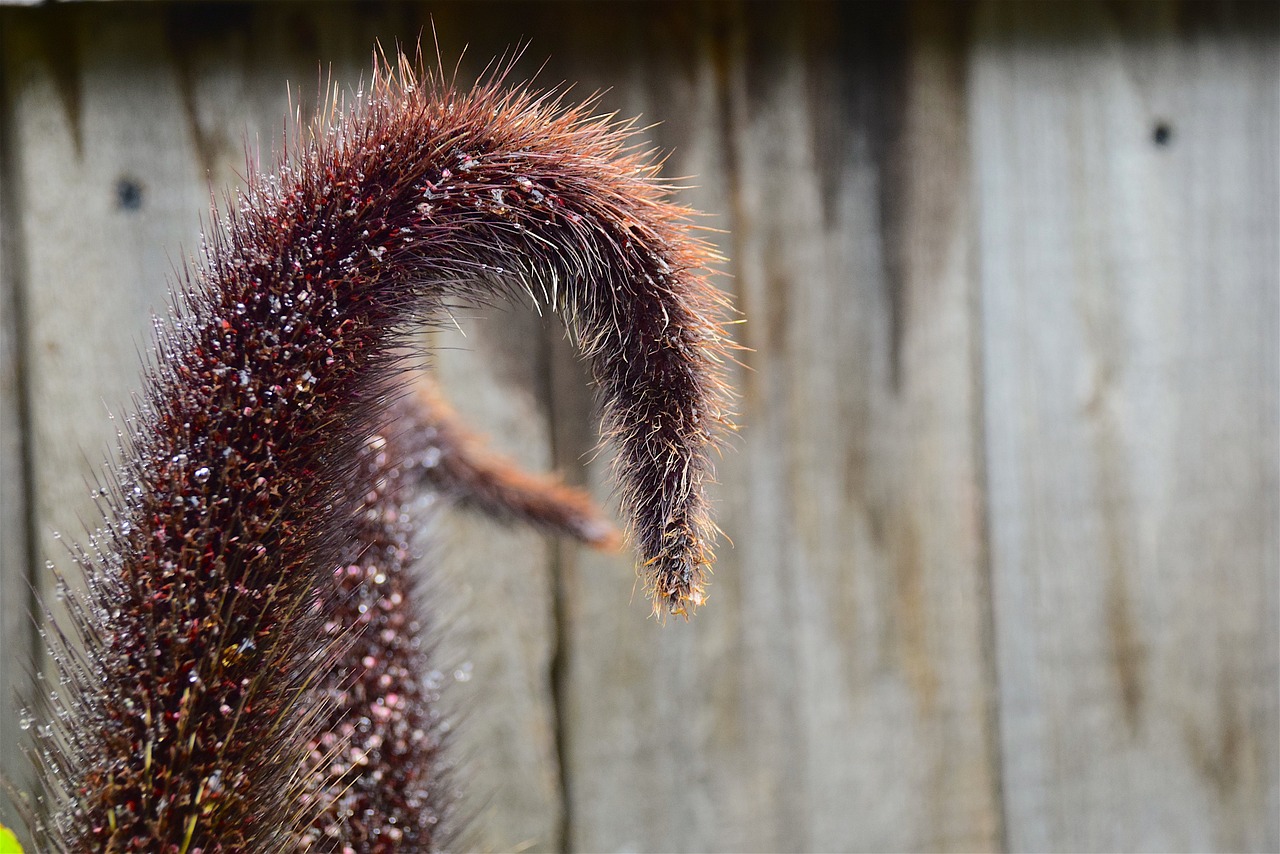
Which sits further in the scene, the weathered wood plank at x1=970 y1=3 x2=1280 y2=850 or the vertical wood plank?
the weathered wood plank at x1=970 y1=3 x2=1280 y2=850

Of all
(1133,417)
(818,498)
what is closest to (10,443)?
(818,498)

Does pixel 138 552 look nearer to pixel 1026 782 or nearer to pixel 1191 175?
pixel 1026 782

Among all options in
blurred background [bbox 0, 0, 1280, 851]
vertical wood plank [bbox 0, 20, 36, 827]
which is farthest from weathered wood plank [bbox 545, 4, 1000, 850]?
vertical wood plank [bbox 0, 20, 36, 827]

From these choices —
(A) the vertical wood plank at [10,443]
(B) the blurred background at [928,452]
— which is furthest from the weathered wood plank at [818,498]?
(A) the vertical wood plank at [10,443]

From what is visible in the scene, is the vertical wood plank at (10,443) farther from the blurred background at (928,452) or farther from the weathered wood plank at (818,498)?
the weathered wood plank at (818,498)

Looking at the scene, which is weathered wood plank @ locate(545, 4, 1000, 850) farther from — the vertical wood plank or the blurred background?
the vertical wood plank

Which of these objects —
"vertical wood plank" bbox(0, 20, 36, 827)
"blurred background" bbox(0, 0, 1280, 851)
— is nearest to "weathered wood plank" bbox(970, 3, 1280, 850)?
"blurred background" bbox(0, 0, 1280, 851)

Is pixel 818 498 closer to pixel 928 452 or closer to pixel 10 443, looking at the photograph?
pixel 928 452
